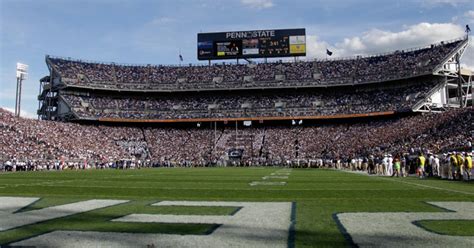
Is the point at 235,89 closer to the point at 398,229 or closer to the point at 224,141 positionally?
the point at 224,141

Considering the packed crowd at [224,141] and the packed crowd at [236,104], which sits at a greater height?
the packed crowd at [236,104]

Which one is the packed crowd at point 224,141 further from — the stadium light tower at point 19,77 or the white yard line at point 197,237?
the white yard line at point 197,237

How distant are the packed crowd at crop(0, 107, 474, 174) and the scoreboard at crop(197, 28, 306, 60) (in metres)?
12.2

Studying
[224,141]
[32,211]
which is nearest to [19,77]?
[224,141]

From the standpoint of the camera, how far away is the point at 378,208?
31.2 feet

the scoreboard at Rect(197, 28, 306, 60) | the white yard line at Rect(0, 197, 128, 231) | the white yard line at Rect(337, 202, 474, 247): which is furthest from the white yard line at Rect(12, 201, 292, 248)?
the scoreboard at Rect(197, 28, 306, 60)

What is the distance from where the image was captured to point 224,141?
63969mm

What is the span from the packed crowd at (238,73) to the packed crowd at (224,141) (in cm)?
748

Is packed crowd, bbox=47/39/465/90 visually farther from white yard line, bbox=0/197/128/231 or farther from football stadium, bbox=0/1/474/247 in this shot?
white yard line, bbox=0/197/128/231

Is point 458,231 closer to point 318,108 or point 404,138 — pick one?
point 404,138

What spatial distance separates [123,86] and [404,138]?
146 feet

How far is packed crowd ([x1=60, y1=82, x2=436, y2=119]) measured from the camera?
206ft

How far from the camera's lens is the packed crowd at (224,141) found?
1729 inches

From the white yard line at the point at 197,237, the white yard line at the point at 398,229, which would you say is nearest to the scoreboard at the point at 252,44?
the white yard line at the point at 398,229
